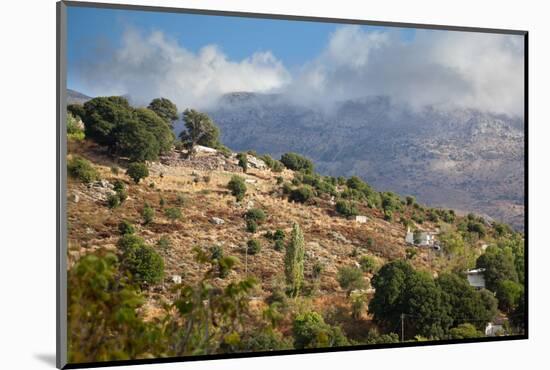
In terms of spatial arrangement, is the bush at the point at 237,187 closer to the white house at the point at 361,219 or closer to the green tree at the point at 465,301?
the white house at the point at 361,219

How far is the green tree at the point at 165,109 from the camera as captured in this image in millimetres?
9094

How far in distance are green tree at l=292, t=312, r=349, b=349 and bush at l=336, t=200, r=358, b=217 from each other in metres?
1.08

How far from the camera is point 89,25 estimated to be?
8703 millimetres

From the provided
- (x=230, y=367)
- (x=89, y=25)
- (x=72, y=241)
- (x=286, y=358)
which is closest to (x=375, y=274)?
(x=286, y=358)

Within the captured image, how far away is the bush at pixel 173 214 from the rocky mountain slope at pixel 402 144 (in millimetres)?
871

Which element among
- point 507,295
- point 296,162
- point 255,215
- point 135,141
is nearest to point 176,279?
point 255,215

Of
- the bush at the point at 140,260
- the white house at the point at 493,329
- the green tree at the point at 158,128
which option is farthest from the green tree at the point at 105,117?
the white house at the point at 493,329

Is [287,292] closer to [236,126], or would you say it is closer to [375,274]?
[375,274]

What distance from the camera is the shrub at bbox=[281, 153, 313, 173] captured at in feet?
32.0

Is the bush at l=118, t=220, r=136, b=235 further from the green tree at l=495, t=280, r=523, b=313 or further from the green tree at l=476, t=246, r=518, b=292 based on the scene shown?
the green tree at l=495, t=280, r=523, b=313

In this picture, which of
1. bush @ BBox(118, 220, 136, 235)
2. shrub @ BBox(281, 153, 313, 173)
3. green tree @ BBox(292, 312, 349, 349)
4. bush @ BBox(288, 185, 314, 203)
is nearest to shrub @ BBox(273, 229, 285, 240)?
bush @ BBox(288, 185, 314, 203)

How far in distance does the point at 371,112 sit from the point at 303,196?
3.77 feet

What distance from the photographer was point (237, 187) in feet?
30.9

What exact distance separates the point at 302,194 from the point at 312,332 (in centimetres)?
139
